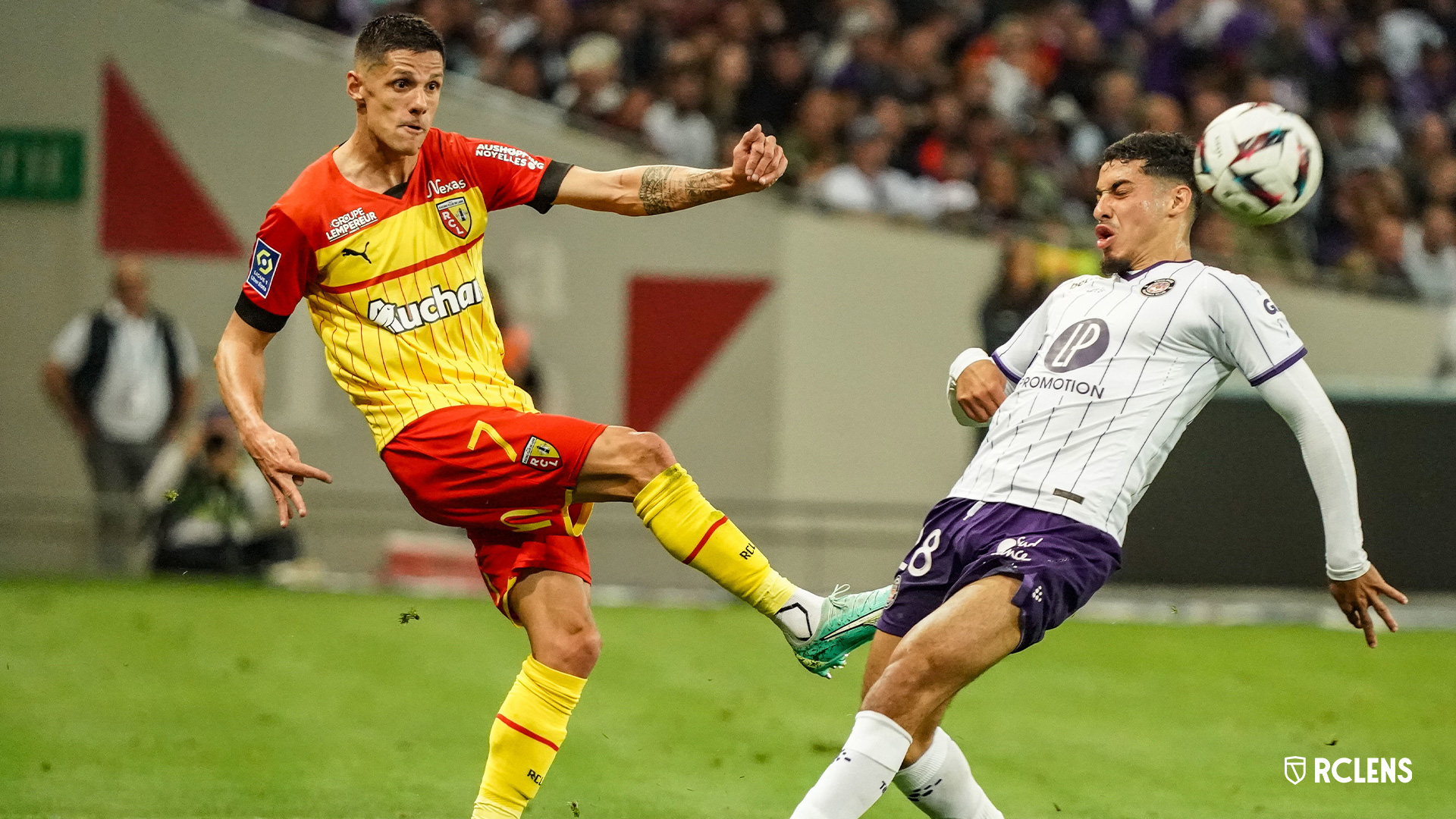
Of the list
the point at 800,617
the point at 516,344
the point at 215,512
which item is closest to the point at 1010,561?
the point at 800,617

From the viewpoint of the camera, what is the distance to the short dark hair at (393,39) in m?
5.64

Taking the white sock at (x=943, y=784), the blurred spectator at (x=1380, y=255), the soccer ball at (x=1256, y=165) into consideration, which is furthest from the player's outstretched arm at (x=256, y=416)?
the blurred spectator at (x=1380, y=255)

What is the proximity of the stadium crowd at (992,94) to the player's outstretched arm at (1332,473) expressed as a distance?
8.69 m

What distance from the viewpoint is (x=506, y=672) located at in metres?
10.3

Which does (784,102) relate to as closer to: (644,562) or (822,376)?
(822,376)

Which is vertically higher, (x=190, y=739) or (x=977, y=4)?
(x=977, y=4)

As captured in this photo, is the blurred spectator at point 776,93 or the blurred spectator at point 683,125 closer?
the blurred spectator at point 683,125

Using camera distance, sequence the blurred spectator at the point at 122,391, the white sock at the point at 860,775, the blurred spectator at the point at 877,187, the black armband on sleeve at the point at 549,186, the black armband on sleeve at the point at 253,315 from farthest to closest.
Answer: the blurred spectator at the point at 877,187
the blurred spectator at the point at 122,391
the black armband on sleeve at the point at 549,186
the black armband on sleeve at the point at 253,315
the white sock at the point at 860,775

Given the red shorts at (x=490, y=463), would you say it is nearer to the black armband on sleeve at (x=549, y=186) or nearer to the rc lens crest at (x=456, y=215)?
the rc lens crest at (x=456, y=215)

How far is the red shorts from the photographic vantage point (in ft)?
18.0

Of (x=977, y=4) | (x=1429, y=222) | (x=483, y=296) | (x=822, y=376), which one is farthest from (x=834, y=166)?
(x=483, y=296)

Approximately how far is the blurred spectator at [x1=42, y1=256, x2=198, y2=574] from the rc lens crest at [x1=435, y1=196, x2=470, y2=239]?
820 cm

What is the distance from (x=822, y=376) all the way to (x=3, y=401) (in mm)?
7011

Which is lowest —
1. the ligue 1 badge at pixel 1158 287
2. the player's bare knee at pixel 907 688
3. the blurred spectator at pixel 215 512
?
the blurred spectator at pixel 215 512
